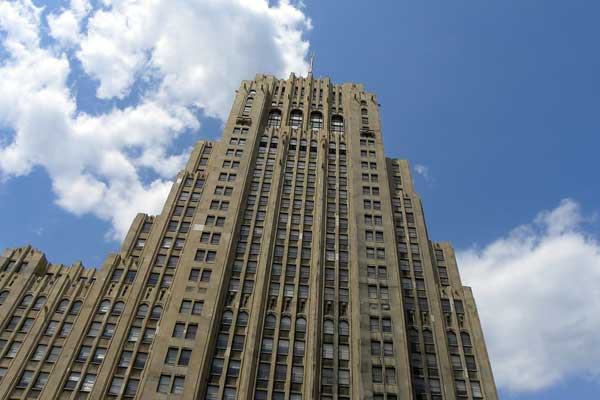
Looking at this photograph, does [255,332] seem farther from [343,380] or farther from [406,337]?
[406,337]

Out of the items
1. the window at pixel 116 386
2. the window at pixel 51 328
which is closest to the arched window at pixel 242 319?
the window at pixel 116 386

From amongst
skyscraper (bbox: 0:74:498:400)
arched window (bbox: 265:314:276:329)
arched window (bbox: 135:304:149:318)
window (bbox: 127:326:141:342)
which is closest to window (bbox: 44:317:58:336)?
skyscraper (bbox: 0:74:498:400)

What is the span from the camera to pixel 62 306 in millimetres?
53625

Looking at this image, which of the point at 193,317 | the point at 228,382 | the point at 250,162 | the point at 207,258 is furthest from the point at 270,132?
the point at 228,382

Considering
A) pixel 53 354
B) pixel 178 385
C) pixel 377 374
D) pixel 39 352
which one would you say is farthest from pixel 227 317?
pixel 39 352

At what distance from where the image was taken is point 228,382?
45438 mm

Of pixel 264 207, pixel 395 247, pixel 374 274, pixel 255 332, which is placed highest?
pixel 264 207

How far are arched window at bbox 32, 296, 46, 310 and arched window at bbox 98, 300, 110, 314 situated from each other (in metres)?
7.70

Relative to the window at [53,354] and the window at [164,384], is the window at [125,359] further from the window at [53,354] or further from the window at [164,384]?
the window at [53,354]

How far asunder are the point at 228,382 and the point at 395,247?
26.0 meters

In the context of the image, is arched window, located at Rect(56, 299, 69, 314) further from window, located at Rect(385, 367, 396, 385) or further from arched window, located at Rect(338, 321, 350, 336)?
window, located at Rect(385, 367, 396, 385)

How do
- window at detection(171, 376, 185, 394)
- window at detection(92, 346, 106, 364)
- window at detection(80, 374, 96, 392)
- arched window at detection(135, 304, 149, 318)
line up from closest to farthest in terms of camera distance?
window at detection(171, 376, 185, 394)
window at detection(80, 374, 96, 392)
window at detection(92, 346, 106, 364)
arched window at detection(135, 304, 149, 318)

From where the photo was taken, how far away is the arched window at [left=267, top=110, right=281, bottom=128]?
81812 mm

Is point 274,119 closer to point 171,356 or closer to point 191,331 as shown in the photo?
point 191,331
